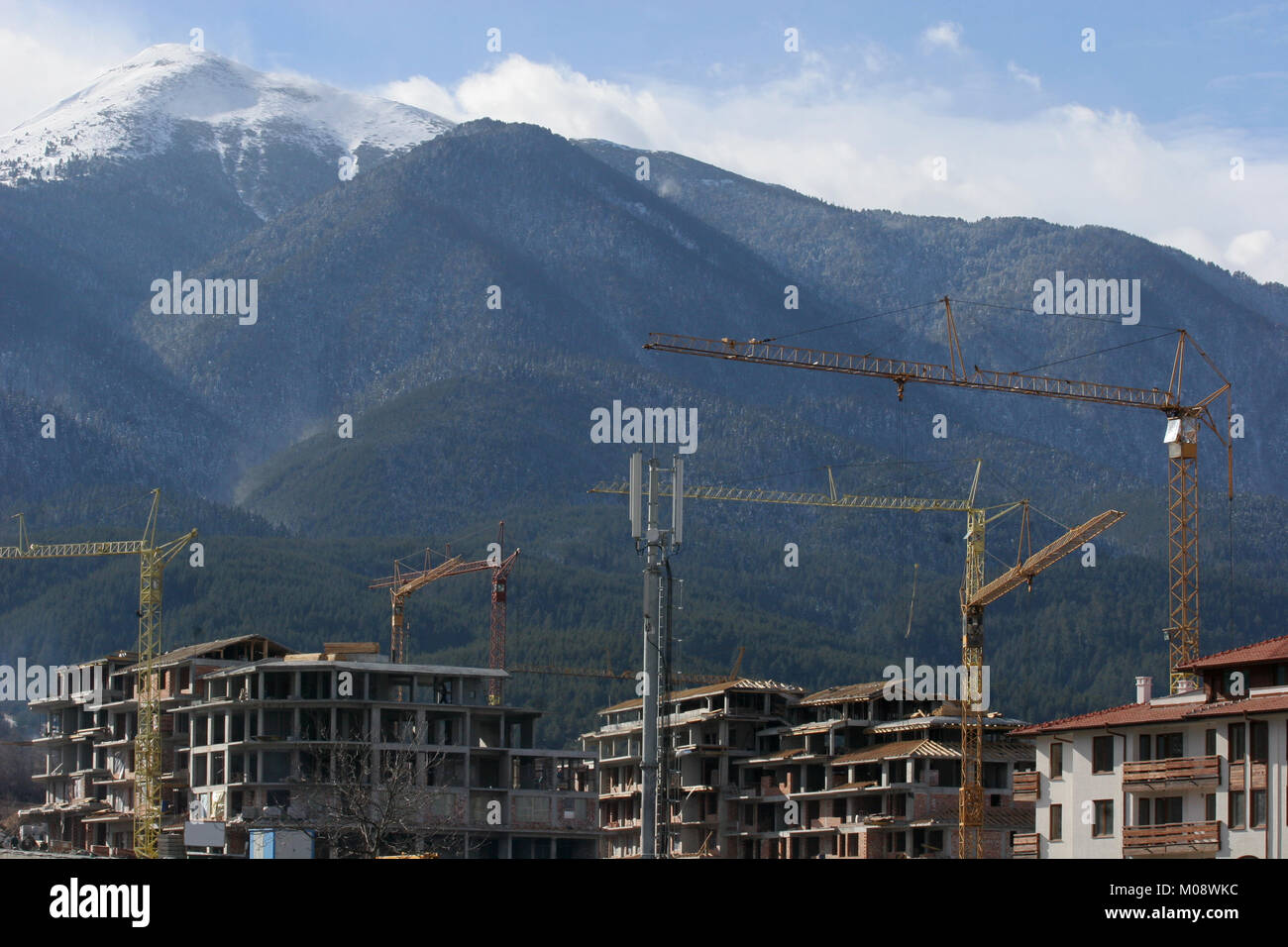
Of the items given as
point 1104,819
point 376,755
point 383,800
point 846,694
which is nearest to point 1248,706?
point 1104,819

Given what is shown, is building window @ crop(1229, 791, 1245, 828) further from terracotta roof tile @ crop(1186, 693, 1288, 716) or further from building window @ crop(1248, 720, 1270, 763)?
terracotta roof tile @ crop(1186, 693, 1288, 716)

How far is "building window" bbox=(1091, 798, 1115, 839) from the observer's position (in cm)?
10562

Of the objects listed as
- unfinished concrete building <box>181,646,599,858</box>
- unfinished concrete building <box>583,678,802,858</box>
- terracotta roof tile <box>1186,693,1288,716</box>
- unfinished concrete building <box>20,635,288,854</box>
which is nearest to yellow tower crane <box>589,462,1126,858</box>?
unfinished concrete building <box>583,678,802,858</box>

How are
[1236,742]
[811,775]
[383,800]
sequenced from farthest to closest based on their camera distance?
1. [811,775]
2. [383,800]
3. [1236,742]

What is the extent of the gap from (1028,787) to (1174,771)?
12.8 meters

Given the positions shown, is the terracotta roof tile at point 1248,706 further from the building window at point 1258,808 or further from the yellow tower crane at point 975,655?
the yellow tower crane at point 975,655

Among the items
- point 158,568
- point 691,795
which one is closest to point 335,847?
point 691,795

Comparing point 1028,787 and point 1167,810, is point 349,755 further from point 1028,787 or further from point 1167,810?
point 1167,810

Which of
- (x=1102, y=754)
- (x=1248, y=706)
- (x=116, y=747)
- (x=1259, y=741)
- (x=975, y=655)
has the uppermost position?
(x=975, y=655)

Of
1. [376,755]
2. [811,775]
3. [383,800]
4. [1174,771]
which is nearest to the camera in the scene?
[1174,771]

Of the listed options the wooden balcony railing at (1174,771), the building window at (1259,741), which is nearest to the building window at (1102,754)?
the wooden balcony railing at (1174,771)

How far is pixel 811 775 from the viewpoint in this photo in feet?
543

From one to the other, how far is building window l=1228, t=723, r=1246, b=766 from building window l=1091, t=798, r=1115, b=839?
9488 millimetres
